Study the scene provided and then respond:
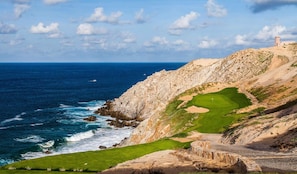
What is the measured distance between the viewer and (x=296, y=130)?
3089 centimetres

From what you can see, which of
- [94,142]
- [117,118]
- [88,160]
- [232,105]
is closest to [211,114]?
[232,105]

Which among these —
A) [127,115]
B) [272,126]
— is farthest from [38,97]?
[272,126]

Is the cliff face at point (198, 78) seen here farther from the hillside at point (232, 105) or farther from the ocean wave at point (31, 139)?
the ocean wave at point (31, 139)

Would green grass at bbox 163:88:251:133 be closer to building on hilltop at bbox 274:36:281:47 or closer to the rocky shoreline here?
the rocky shoreline

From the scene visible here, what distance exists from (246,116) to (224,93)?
17030 mm

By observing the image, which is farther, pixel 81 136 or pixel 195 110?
pixel 81 136

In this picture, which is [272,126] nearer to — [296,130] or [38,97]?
[296,130]

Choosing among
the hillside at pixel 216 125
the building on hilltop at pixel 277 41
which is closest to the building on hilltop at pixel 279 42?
the building on hilltop at pixel 277 41

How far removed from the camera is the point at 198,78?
89062mm

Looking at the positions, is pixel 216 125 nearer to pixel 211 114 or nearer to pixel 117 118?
pixel 211 114

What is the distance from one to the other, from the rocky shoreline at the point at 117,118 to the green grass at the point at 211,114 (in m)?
23.8

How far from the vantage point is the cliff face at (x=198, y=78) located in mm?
62219

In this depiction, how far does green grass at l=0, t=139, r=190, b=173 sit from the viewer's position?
97.3 feet

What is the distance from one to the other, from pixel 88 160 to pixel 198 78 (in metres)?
60.8
